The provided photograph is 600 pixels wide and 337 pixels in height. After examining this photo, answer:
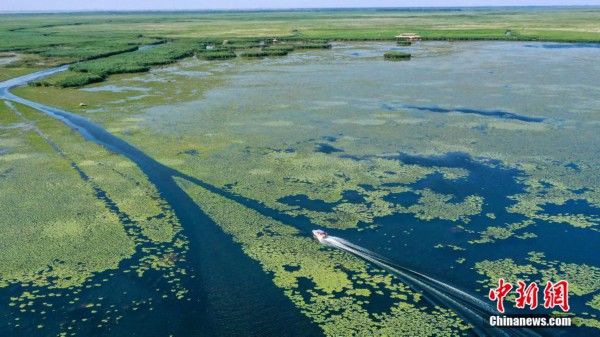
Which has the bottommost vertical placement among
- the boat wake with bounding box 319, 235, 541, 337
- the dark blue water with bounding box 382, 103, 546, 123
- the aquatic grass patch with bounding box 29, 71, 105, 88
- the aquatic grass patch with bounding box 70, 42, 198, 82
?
the boat wake with bounding box 319, 235, 541, 337

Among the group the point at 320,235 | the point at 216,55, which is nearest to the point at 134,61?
the point at 216,55

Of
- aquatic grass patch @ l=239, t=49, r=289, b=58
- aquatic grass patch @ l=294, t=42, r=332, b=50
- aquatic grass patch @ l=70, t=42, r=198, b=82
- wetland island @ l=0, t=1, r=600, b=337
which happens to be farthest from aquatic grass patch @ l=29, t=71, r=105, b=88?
aquatic grass patch @ l=294, t=42, r=332, b=50

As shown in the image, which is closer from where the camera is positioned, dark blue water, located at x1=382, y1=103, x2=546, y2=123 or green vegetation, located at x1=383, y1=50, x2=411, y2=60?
dark blue water, located at x1=382, y1=103, x2=546, y2=123

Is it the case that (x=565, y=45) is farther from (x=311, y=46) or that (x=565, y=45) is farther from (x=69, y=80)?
(x=69, y=80)

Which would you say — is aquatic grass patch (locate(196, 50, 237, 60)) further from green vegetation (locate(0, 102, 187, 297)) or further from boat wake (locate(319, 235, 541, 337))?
boat wake (locate(319, 235, 541, 337))

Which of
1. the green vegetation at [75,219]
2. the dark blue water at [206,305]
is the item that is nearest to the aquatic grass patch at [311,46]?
the green vegetation at [75,219]

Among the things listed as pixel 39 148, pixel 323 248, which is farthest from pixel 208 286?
pixel 39 148

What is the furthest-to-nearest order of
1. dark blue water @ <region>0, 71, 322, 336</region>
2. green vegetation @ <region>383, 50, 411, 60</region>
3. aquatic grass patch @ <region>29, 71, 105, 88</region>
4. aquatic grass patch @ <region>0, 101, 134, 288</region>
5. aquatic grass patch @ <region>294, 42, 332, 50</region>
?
aquatic grass patch @ <region>294, 42, 332, 50</region>
green vegetation @ <region>383, 50, 411, 60</region>
aquatic grass patch @ <region>29, 71, 105, 88</region>
aquatic grass patch @ <region>0, 101, 134, 288</region>
dark blue water @ <region>0, 71, 322, 336</region>

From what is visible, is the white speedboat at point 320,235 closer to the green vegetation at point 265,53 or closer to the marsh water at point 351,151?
the marsh water at point 351,151
